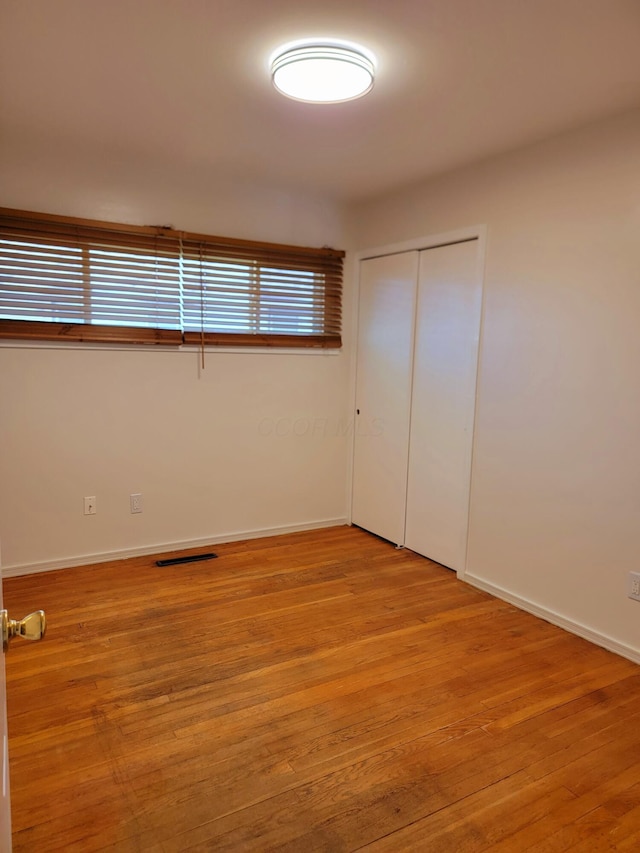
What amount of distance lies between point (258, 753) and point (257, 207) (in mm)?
3216

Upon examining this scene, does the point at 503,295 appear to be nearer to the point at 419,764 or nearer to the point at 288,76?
the point at 288,76

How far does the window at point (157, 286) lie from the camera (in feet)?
10.3

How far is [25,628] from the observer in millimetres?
862

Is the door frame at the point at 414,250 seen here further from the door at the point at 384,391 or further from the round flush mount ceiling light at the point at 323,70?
the round flush mount ceiling light at the point at 323,70

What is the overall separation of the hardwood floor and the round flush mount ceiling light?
93.4 inches

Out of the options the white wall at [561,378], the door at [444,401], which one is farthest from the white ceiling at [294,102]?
the door at [444,401]

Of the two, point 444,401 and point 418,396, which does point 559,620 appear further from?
point 418,396

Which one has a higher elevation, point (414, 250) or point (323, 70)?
point (323, 70)

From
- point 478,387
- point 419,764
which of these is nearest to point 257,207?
point 478,387

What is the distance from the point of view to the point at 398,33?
6.23 feet

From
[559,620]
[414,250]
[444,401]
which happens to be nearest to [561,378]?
[444,401]

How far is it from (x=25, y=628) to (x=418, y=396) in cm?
313

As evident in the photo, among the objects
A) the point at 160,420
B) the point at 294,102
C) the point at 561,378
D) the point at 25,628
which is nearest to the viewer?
the point at 25,628

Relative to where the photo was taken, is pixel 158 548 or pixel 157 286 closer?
pixel 157 286
